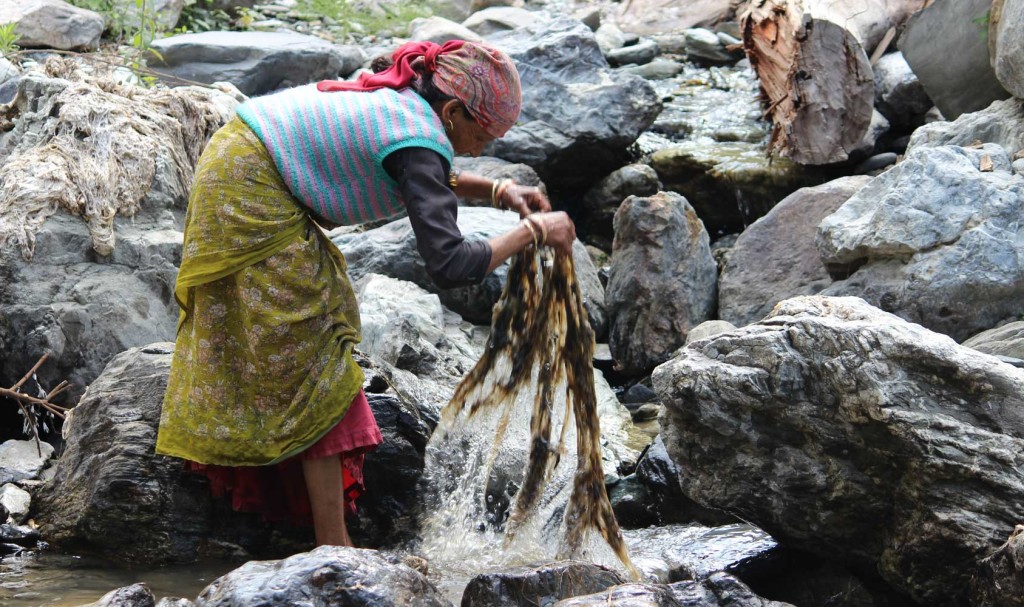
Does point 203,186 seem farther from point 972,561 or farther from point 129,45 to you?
point 129,45

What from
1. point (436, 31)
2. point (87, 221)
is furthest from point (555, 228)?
point (436, 31)

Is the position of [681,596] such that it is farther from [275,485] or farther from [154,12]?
[154,12]

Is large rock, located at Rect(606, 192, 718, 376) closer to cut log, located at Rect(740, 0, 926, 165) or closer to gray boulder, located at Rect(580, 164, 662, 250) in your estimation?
cut log, located at Rect(740, 0, 926, 165)

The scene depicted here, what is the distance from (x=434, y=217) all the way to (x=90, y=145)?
327 cm

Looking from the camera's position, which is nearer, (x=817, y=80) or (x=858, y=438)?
(x=858, y=438)

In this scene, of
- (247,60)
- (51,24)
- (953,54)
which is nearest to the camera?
(953,54)

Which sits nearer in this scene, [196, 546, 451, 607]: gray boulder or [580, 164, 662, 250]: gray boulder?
[196, 546, 451, 607]: gray boulder

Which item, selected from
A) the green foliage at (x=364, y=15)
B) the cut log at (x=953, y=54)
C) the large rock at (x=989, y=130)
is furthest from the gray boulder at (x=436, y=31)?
the large rock at (x=989, y=130)

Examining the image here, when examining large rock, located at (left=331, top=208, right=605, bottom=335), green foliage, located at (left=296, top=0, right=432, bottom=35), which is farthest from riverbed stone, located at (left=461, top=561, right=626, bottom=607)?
green foliage, located at (left=296, top=0, right=432, bottom=35)

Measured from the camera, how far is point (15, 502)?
14.0 ft

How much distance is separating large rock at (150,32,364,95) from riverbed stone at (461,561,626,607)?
Result: 7.15 meters

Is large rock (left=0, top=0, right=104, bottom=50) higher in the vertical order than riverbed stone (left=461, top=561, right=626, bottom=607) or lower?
higher

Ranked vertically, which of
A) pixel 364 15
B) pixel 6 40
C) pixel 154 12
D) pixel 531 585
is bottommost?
pixel 531 585

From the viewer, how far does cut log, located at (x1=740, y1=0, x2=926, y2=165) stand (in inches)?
329
